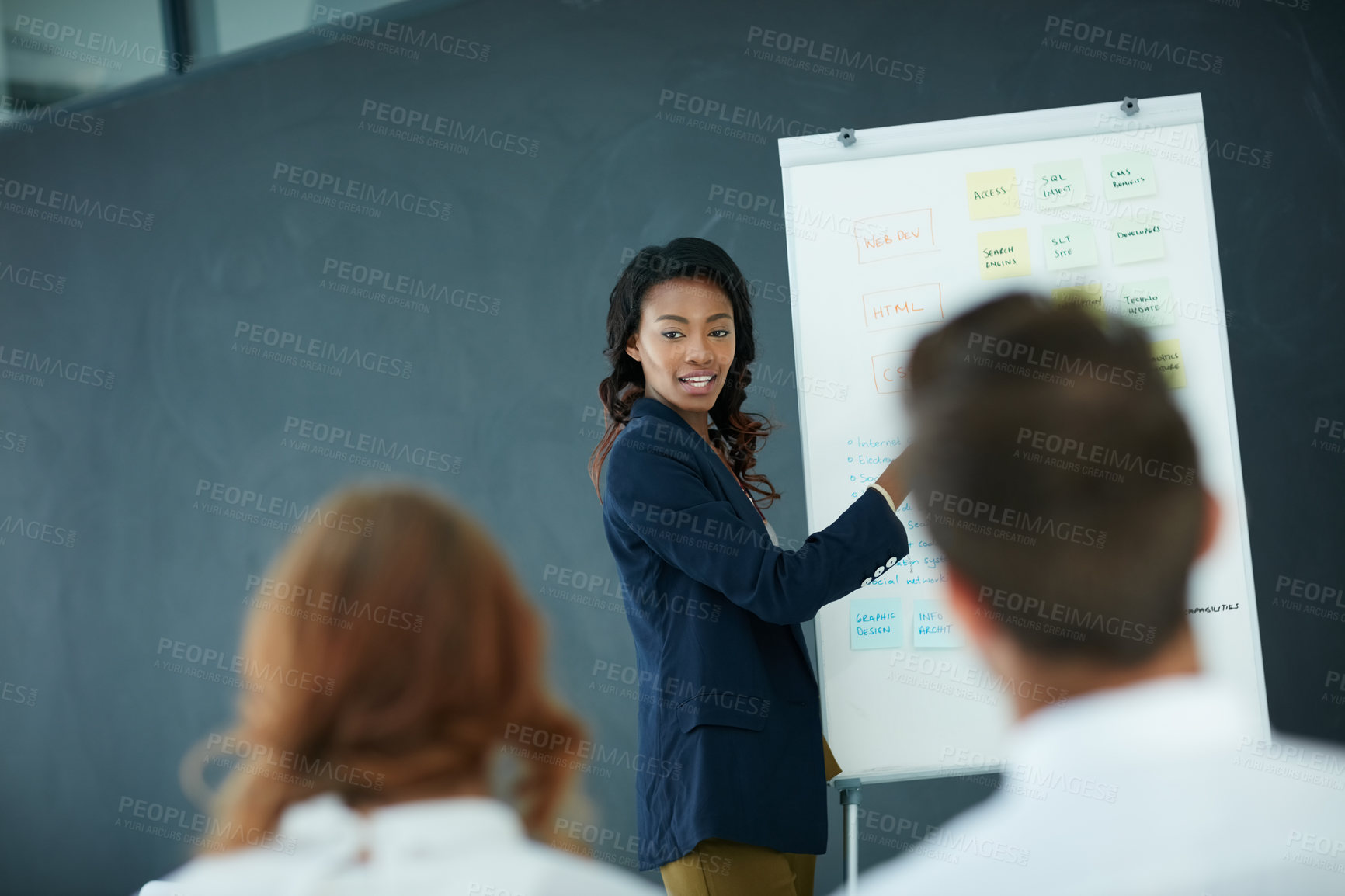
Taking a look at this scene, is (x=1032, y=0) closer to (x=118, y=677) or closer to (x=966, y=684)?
(x=966, y=684)

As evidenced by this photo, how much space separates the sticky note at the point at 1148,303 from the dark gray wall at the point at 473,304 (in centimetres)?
96

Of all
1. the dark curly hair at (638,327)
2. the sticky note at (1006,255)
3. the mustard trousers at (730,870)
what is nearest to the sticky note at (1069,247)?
the sticky note at (1006,255)

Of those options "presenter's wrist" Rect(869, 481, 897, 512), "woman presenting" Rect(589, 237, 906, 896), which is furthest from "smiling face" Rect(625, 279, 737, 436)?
"presenter's wrist" Rect(869, 481, 897, 512)

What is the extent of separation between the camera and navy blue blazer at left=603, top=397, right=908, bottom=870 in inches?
55.9

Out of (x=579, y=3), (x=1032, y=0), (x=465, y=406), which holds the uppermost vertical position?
(x=579, y=3)

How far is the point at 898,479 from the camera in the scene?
4.89ft

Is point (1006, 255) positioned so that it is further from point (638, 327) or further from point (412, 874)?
point (412, 874)

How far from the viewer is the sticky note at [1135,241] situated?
1854 millimetres

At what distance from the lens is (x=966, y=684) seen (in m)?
1.81

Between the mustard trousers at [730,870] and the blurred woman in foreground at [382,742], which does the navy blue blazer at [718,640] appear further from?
the blurred woman in foreground at [382,742]

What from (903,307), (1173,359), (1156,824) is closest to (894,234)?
(903,307)

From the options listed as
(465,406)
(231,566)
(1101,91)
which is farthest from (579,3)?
(231,566)

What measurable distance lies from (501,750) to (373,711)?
0.11 metres

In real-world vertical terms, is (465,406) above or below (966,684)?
above
